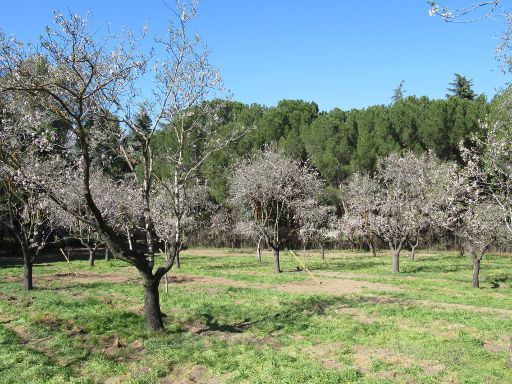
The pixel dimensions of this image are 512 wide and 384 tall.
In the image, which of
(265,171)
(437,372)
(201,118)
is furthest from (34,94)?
(265,171)

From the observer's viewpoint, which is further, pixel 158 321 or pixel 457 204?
pixel 457 204

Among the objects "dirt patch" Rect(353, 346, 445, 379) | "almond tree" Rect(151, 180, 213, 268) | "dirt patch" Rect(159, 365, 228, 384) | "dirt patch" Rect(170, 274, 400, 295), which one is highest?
"almond tree" Rect(151, 180, 213, 268)

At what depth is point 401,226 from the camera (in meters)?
30.2

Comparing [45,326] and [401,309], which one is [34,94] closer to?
[45,326]

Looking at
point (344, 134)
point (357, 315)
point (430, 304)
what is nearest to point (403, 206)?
point (430, 304)

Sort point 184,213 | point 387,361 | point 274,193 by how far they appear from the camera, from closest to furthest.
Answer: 1. point 387,361
2. point 184,213
3. point 274,193

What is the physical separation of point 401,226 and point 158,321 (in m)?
21.5

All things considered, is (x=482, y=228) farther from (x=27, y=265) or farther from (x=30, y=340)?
(x=27, y=265)

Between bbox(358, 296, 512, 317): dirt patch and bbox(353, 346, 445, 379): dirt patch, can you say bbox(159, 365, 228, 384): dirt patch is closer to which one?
bbox(353, 346, 445, 379): dirt patch

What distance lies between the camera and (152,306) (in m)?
12.0

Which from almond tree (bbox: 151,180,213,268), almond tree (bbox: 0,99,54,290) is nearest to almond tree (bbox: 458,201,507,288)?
almond tree (bbox: 151,180,213,268)

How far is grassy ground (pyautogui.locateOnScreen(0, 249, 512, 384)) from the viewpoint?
9133mm

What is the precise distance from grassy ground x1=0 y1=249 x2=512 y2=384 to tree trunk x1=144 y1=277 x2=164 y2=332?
0.30m

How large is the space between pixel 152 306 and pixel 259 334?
2800 millimetres
